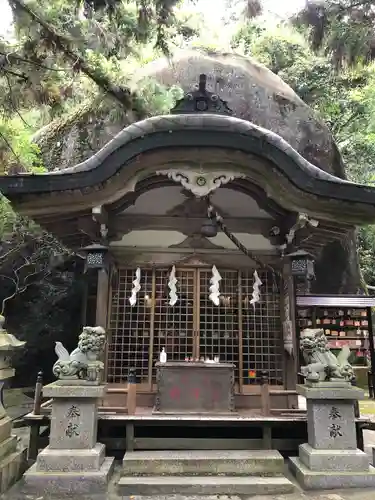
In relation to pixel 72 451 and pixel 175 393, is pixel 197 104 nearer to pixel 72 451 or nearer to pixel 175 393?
pixel 175 393

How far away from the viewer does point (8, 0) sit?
15.2 ft

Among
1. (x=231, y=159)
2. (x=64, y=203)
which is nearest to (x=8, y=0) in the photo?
(x=64, y=203)

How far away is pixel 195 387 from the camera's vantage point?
247 inches

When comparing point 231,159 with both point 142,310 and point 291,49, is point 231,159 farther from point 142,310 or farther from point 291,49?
point 291,49

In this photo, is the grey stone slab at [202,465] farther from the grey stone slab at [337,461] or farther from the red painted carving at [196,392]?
the red painted carving at [196,392]

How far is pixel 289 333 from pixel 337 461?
2217mm

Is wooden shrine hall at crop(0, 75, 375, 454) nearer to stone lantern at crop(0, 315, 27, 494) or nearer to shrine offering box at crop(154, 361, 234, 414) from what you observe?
shrine offering box at crop(154, 361, 234, 414)

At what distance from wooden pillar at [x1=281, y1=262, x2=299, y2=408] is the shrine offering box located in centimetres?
112

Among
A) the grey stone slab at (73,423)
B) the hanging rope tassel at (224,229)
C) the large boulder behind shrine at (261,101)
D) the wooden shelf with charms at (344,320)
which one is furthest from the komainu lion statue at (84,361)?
the large boulder behind shrine at (261,101)

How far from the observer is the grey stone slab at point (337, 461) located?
16.2ft

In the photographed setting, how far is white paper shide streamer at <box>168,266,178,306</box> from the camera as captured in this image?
7012 millimetres

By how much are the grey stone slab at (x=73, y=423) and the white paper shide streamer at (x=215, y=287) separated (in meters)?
2.70

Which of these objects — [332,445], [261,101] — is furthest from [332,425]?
[261,101]

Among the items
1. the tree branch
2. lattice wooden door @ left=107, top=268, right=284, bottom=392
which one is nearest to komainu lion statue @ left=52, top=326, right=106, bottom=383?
lattice wooden door @ left=107, top=268, right=284, bottom=392
